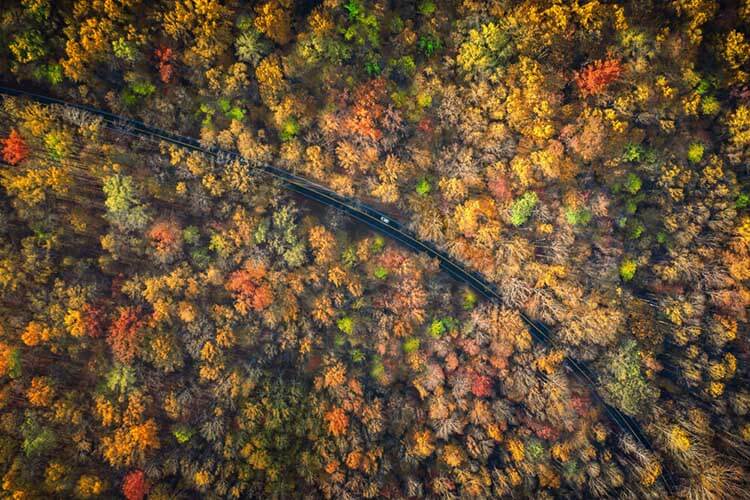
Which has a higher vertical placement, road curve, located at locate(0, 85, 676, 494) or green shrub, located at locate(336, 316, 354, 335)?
road curve, located at locate(0, 85, 676, 494)

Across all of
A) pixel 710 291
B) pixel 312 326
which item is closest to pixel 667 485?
pixel 710 291

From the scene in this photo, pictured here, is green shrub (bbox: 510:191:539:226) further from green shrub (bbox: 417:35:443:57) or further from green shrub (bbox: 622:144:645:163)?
green shrub (bbox: 417:35:443:57)

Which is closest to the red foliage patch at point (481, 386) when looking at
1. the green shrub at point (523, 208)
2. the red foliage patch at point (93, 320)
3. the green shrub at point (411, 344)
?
the green shrub at point (411, 344)

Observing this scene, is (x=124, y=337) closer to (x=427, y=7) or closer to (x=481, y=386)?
(x=481, y=386)

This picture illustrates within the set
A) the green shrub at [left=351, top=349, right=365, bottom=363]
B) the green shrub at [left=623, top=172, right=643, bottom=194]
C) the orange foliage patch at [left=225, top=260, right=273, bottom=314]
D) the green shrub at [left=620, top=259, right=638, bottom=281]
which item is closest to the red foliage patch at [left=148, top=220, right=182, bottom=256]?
the orange foliage patch at [left=225, top=260, right=273, bottom=314]

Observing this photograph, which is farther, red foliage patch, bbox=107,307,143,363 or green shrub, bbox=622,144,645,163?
green shrub, bbox=622,144,645,163

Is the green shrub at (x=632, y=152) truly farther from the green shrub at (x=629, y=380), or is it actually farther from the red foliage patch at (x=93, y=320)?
the red foliage patch at (x=93, y=320)

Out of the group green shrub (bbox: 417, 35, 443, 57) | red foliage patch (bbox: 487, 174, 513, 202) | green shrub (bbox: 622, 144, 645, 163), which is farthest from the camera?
green shrub (bbox: 417, 35, 443, 57)
